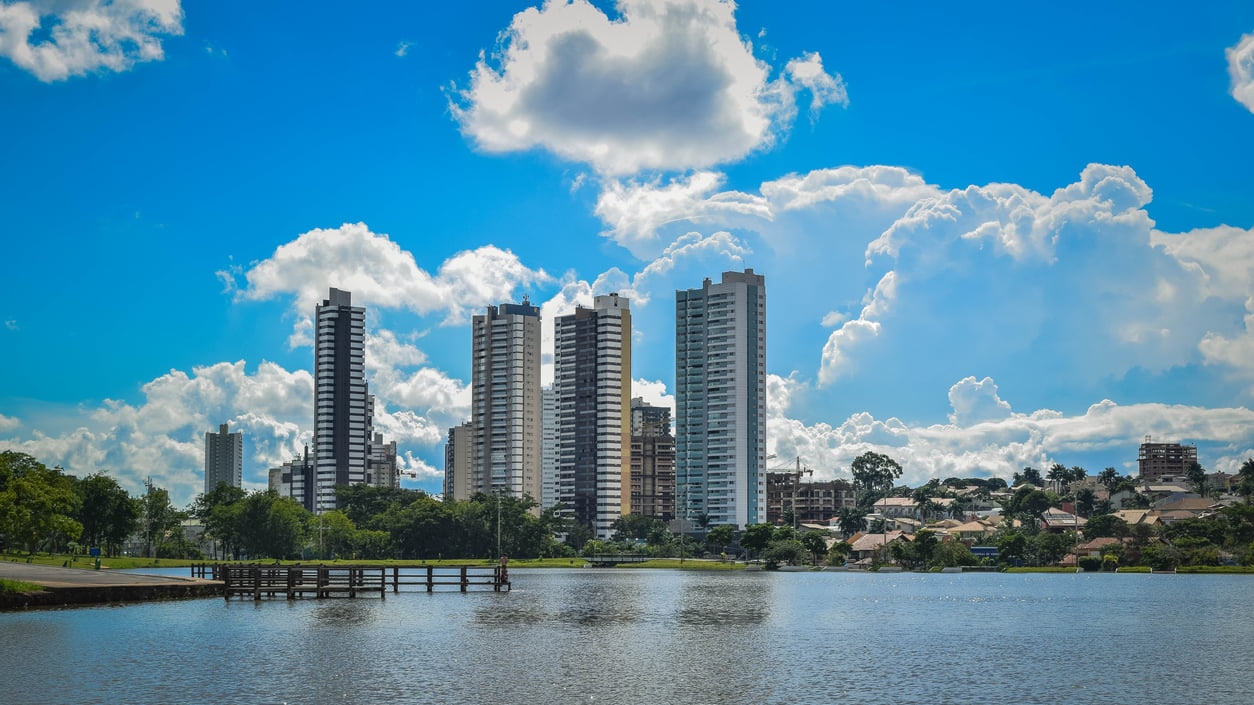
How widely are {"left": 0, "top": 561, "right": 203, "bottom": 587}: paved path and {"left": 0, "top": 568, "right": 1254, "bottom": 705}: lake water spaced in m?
3.10

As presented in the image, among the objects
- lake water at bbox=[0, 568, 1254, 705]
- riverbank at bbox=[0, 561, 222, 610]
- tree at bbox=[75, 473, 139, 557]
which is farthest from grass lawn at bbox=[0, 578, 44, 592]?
tree at bbox=[75, 473, 139, 557]

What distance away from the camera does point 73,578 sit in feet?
328

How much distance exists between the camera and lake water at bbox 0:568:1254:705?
5194 cm

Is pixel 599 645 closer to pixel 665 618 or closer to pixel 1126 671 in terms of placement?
pixel 665 618

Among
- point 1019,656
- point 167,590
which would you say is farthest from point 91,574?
point 1019,656

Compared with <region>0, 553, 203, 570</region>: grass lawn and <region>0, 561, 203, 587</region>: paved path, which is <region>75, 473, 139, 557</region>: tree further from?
<region>0, 561, 203, 587</region>: paved path

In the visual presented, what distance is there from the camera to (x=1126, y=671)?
60.6 metres

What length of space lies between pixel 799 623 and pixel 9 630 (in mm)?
54559

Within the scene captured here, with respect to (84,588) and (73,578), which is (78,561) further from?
(84,588)

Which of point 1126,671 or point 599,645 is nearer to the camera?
point 1126,671

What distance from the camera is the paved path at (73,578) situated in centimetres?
9356

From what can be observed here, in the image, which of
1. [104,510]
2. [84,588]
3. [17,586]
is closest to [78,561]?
[104,510]

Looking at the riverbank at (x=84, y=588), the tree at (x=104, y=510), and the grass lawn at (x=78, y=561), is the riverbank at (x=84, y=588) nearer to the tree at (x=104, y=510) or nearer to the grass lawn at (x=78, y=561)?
the grass lawn at (x=78, y=561)

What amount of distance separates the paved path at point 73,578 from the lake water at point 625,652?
310 cm
